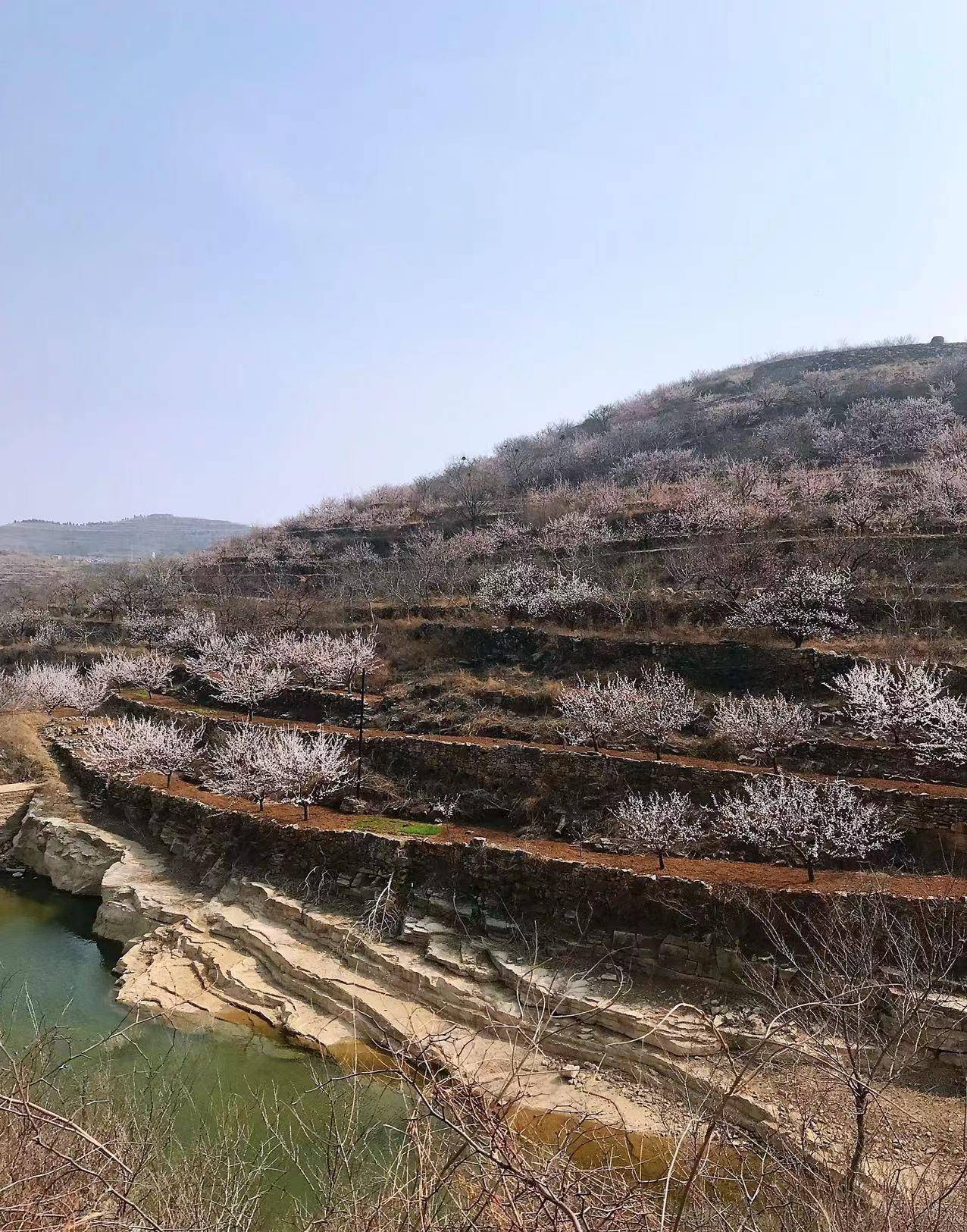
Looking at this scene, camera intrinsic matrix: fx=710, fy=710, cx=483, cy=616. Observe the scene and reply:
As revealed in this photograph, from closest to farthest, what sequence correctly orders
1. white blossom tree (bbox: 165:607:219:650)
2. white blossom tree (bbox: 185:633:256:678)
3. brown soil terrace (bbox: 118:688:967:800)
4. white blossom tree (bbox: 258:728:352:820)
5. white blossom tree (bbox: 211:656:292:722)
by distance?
brown soil terrace (bbox: 118:688:967:800), white blossom tree (bbox: 258:728:352:820), white blossom tree (bbox: 211:656:292:722), white blossom tree (bbox: 185:633:256:678), white blossom tree (bbox: 165:607:219:650)

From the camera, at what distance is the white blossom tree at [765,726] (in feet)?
57.5

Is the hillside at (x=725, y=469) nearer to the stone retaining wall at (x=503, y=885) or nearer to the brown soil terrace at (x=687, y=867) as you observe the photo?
the brown soil terrace at (x=687, y=867)

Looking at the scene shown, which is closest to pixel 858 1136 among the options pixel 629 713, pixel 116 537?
pixel 629 713

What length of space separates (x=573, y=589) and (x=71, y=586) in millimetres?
48400

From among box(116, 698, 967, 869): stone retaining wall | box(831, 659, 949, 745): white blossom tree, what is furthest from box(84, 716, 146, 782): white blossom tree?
box(831, 659, 949, 745): white blossom tree

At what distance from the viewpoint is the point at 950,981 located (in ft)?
35.4

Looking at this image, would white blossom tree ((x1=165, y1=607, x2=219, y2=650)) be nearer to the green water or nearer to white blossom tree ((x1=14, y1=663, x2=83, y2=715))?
white blossom tree ((x1=14, y1=663, x2=83, y2=715))

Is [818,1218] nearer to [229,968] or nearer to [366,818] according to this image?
[229,968]

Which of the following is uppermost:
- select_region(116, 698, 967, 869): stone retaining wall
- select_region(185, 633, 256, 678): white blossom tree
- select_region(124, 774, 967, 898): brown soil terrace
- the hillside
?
the hillside

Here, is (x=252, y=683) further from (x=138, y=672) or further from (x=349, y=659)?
(x=138, y=672)

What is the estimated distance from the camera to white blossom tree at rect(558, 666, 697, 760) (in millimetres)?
19703

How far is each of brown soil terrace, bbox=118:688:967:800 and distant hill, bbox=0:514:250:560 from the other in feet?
364

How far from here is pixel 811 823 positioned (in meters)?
13.6

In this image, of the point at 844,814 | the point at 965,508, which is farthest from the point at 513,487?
the point at 844,814
